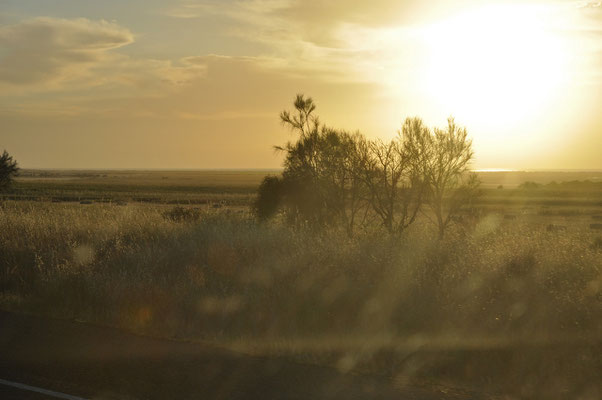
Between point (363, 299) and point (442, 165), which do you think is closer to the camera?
point (363, 299)

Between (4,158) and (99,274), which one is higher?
(4,158)

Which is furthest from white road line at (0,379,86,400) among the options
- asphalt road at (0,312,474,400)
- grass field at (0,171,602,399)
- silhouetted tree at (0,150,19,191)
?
silhouetted tree at (0,150,19,191)

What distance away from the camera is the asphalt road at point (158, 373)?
5.99 metres

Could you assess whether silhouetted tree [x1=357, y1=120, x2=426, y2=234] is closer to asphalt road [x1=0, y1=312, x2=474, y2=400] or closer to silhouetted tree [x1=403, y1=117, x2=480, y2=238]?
silhouetted tree [x1=403, y1=117, x2=480, y2=238]

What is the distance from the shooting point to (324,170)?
2205 centimetres

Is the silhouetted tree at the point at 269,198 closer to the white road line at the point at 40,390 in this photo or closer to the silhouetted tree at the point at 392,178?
the silhouetted tree at the point at 392,178

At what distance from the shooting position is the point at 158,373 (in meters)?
6.61

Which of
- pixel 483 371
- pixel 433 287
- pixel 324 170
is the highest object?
pixel 324 170

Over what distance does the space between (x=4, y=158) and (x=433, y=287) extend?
35.7 meters

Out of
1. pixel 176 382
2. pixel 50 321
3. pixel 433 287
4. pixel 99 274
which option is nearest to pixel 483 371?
pixel 433 287

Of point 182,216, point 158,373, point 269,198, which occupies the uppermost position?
point 269,198

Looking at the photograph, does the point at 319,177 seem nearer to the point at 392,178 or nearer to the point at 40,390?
the point at 392,178

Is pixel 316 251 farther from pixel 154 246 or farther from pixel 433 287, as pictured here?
pixel 154 246

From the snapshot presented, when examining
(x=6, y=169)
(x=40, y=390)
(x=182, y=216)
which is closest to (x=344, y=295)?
(x=40, y=390)
